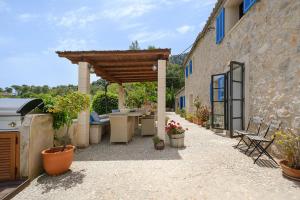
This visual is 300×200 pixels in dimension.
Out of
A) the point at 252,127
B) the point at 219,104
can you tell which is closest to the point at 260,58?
the point at 252,127

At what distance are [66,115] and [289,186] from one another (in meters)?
4.30

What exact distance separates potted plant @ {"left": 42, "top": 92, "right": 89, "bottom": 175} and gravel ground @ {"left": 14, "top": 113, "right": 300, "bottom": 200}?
192 mm

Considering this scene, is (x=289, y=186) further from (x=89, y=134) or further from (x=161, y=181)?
(x=89, y=134)

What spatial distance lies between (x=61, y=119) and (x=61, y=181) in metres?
1.36

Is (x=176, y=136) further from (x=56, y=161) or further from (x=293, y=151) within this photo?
(x=56, y=161)

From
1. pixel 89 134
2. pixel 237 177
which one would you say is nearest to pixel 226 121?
pixel 237 177

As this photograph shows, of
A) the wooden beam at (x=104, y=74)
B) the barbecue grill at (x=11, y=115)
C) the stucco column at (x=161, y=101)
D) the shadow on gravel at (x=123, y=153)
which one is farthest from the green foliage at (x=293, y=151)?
the wooden beam at (x=104, y=74)

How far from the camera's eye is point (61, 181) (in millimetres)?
3072

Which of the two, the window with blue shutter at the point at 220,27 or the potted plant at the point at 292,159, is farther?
the window with blue shutter at the point at 220,27

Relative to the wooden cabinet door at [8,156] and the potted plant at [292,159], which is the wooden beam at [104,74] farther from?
A: the potted plant at [292,159]

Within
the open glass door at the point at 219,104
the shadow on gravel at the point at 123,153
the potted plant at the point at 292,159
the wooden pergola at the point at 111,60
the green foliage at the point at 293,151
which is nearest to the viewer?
the potted plant at the point at 292,159

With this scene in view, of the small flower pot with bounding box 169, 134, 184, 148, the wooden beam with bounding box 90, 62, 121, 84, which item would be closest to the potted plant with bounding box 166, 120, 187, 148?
the small flower pot with bounding box 169, 134, 184, 148

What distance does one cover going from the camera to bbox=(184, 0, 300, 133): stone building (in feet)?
12.2

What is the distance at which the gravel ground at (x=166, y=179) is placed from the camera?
2.57 meters
